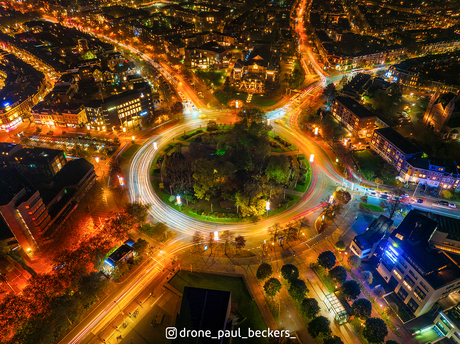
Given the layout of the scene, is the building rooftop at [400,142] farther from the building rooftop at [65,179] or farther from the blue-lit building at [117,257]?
the building rooftop at [65,179]

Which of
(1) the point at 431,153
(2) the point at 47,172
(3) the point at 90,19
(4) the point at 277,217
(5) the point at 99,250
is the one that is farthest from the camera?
(3) the point at 90,19

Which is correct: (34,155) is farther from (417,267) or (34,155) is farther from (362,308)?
(417,267)

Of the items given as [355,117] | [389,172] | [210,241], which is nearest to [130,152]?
[210,241]

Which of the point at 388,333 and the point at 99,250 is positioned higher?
the point at 99,250

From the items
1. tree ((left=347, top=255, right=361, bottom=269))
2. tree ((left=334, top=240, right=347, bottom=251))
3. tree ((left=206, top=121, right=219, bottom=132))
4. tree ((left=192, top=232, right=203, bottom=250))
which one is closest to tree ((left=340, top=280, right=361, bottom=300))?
tree ((left=347, top=255, right=361, bottom=269))

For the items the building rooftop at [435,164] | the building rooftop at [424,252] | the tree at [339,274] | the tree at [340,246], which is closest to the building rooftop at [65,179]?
the tree at [339,274]

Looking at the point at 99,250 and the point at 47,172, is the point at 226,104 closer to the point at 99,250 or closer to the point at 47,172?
the point at 47,172

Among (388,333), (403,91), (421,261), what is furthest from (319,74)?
(388,333)
